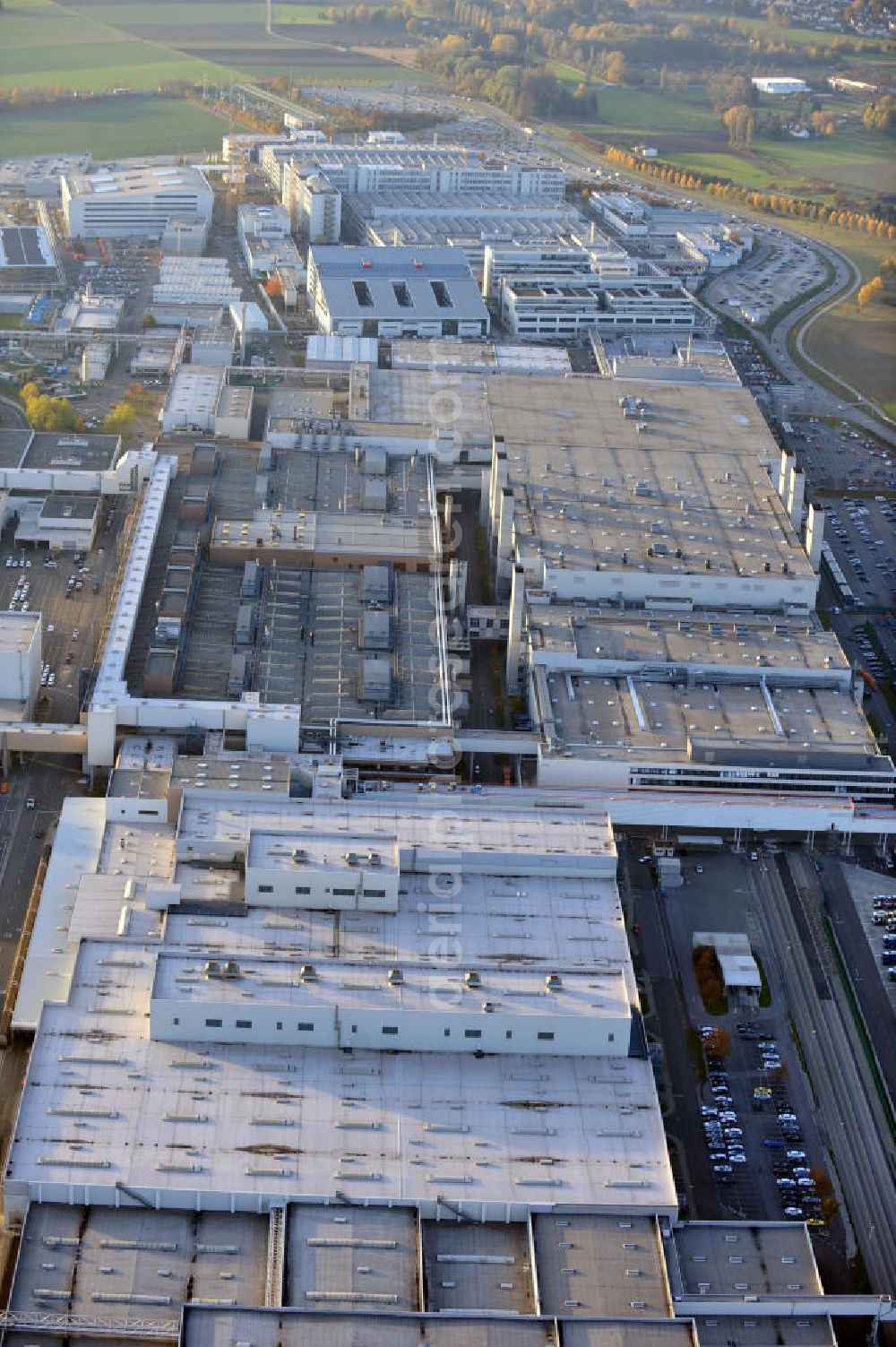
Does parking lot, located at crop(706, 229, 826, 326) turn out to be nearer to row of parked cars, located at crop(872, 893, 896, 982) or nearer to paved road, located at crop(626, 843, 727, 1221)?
row of parked cars, located at crop(872, 893, 896, 982)

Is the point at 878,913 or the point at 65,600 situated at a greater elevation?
the point at 65,600

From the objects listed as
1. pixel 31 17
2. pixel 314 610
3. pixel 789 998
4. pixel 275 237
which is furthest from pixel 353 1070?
pixel 31 17

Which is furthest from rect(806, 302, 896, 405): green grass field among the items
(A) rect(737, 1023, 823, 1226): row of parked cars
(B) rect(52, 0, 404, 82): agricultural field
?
(B) rect(52, 0, 404, 82): agricultural field

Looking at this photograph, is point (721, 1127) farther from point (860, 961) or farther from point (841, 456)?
point (841, 456)

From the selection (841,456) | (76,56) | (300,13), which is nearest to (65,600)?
(841,456)

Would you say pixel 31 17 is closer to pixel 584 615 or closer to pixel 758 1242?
pixel 584 615

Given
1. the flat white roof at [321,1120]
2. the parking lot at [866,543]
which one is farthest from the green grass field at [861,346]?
the flat white roof at [321,1120]

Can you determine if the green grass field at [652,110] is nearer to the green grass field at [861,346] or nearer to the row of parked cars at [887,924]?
the green grass field at [861,346]
